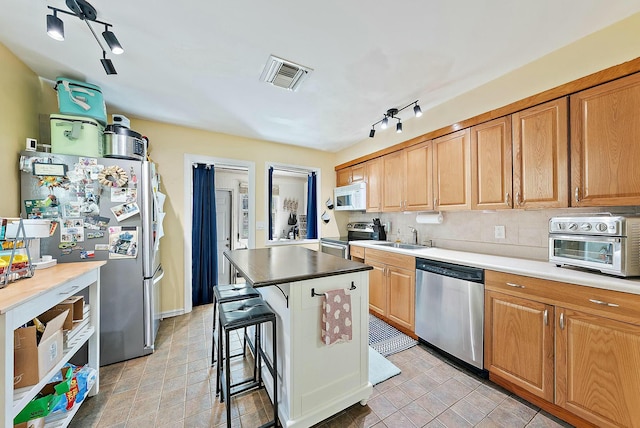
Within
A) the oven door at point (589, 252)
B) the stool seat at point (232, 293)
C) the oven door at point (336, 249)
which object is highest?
the oven door at point (589, 252)

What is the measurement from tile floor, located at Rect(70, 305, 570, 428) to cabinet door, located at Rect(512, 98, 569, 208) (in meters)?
1.51

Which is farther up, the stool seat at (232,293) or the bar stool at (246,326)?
the stool seat at (232,293)

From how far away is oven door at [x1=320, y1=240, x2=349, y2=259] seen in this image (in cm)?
359

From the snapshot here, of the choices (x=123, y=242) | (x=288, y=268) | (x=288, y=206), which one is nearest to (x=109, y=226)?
(x=123, y=242)

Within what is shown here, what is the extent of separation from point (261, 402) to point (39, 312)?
1.41 metres

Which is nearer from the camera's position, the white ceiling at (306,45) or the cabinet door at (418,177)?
the white ceiling at (306,45)

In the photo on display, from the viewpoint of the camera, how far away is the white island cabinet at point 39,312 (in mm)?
956

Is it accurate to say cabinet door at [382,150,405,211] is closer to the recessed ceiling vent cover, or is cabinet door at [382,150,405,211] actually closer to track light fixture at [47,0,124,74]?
the recessed ceiling vent cover

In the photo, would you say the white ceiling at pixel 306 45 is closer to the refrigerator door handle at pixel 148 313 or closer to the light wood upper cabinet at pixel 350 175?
the light wood upper cabinet at pixel 350 175

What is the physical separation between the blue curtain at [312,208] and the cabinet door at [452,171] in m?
2.24

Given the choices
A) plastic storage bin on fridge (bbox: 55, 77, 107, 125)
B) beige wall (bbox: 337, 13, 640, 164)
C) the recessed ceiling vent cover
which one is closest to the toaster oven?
beige wall (bbox: 337, 13, 640, 164)

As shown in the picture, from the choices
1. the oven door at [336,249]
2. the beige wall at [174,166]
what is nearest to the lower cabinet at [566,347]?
the oven door at [336,249]

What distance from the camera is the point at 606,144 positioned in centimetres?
151

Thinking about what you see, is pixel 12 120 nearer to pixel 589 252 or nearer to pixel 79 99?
pixel 79 99
